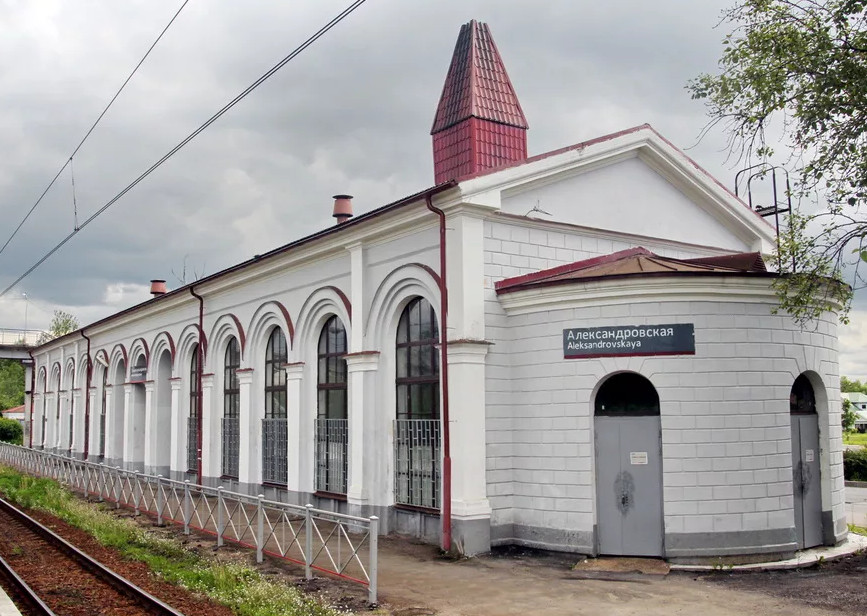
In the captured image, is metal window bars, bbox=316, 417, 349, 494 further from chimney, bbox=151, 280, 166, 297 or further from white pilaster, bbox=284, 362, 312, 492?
chimney, bbox=151, 280, 166, 297

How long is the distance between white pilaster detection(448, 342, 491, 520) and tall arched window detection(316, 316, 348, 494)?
429cm

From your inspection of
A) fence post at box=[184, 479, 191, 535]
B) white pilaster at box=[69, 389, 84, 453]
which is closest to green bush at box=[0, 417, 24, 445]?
white pilaster at box=[69, 389, 84, 453]

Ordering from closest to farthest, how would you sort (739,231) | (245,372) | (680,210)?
(680,210)
(739,231)
(245,372)

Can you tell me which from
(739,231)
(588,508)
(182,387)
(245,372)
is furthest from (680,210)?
(182,387)

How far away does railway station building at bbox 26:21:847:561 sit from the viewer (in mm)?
11414

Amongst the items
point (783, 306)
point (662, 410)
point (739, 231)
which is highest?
point (739, 231)

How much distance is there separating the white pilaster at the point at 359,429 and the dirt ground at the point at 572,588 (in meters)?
2.69

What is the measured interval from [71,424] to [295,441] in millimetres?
22550

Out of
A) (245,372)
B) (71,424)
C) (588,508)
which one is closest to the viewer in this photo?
(588,508)

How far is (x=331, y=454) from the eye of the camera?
16484 millimetres

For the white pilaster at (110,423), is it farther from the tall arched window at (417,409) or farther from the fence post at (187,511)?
the tall arched window at (417,409)

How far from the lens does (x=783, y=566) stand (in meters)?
11.0

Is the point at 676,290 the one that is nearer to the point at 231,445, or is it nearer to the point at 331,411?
the point at 331,411

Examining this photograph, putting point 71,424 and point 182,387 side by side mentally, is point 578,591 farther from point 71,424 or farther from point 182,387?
point 71,424
